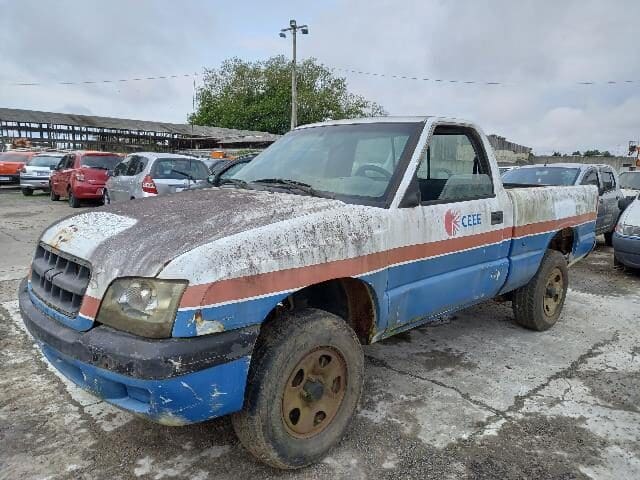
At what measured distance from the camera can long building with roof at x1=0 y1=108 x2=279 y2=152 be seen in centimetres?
3077

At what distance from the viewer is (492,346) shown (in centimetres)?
453

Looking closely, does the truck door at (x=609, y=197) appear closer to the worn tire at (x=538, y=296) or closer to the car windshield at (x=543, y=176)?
the car windshield at (x=543, y=176)

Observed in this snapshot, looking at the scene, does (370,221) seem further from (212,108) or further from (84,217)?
(212,108)

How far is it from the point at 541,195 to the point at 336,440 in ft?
9.54

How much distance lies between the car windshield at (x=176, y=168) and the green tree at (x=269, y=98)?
30036 mm

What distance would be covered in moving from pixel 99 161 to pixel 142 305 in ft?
45.8

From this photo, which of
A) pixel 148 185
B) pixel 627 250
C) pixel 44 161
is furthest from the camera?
pixel 44 161

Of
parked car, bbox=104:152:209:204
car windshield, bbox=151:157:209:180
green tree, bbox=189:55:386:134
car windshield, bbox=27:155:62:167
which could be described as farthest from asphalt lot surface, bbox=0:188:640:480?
green tree, bbox=189:55:386:134

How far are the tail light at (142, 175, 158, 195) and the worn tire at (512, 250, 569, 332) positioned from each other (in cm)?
748

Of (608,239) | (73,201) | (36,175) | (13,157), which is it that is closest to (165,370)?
(608,239)

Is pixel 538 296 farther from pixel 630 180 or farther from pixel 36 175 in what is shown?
pixel 36 175

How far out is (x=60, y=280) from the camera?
259 centimetres

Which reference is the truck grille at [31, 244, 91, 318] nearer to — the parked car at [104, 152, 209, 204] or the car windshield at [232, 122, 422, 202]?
the car windshield at [232, 122, 422, 202]

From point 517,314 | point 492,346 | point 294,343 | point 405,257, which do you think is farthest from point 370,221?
point 517,314
